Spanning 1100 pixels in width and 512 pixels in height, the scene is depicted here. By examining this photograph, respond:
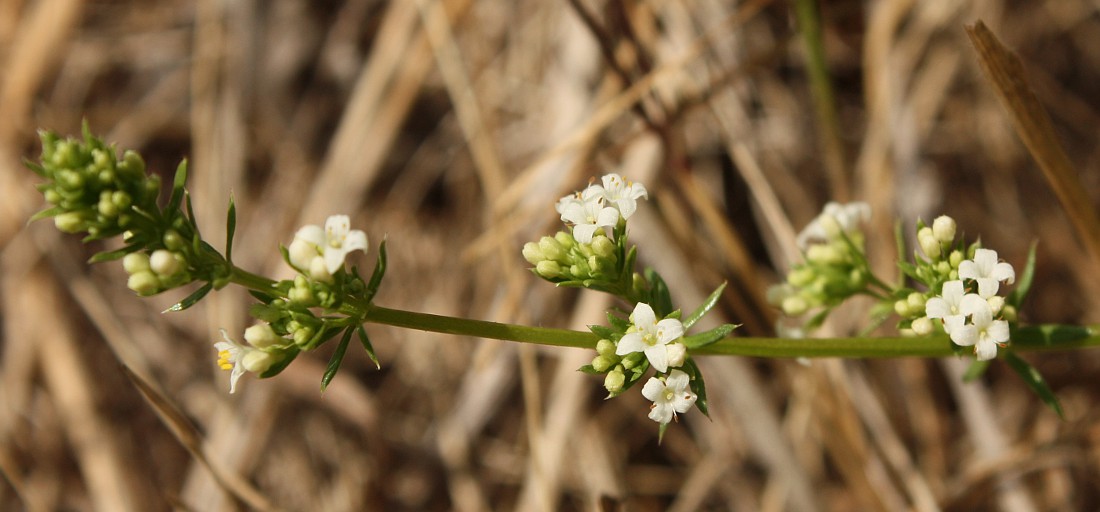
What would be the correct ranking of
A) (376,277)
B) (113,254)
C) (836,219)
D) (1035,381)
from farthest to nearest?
1. (836,219)
2. (1035,381)
3. (376,277)
4. (113,254)

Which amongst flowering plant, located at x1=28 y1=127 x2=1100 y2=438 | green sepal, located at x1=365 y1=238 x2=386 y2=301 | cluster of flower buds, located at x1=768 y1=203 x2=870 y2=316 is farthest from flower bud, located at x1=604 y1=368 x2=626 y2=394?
cluster of flower buds, located at x1=768 y1=203 x2=870 y2=316

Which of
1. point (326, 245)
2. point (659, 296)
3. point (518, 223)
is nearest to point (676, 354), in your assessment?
point (659, 296)

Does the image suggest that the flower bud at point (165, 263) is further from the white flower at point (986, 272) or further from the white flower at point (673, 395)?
the white flower at point (986, 272)

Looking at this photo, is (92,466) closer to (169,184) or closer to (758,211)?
(169,184)

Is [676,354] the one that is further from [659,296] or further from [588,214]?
[588,214]

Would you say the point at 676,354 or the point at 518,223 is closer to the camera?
the point at 676,354

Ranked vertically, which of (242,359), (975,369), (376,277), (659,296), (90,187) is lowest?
(242,359)

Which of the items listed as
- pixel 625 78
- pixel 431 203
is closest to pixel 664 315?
pixel 625 78
